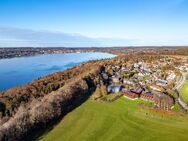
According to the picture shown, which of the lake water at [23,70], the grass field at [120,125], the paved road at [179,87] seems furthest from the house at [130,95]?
the lake water at [23,70]

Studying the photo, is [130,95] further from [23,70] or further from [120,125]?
[23,70]

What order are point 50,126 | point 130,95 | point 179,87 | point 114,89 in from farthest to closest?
point 179,87 < point 114,89 < point 130,95 < point 50,126

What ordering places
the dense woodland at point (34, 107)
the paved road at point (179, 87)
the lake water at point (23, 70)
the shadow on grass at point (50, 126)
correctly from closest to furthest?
1. the dense woodland at point (34, 107)
2. the shadow on grass at point (50, 126)
3. the paved road at point (179, 87)
4. the lake water at point (23, 70)

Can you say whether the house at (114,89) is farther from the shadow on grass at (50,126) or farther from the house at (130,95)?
the shadow on grass at (50,126)

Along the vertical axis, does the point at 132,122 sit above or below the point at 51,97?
below

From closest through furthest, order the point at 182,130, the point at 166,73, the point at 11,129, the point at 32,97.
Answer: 1. the point at 11,129
2. the point at 182,130
3. the point at 32,97
4. the point at 166,73

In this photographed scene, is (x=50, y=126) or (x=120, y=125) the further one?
(x=50, y=126)

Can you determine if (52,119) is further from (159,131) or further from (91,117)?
(159,131)

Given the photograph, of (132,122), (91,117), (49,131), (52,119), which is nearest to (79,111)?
(91,117)

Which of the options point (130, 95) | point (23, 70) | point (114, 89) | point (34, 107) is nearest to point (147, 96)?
point (130, 95)
